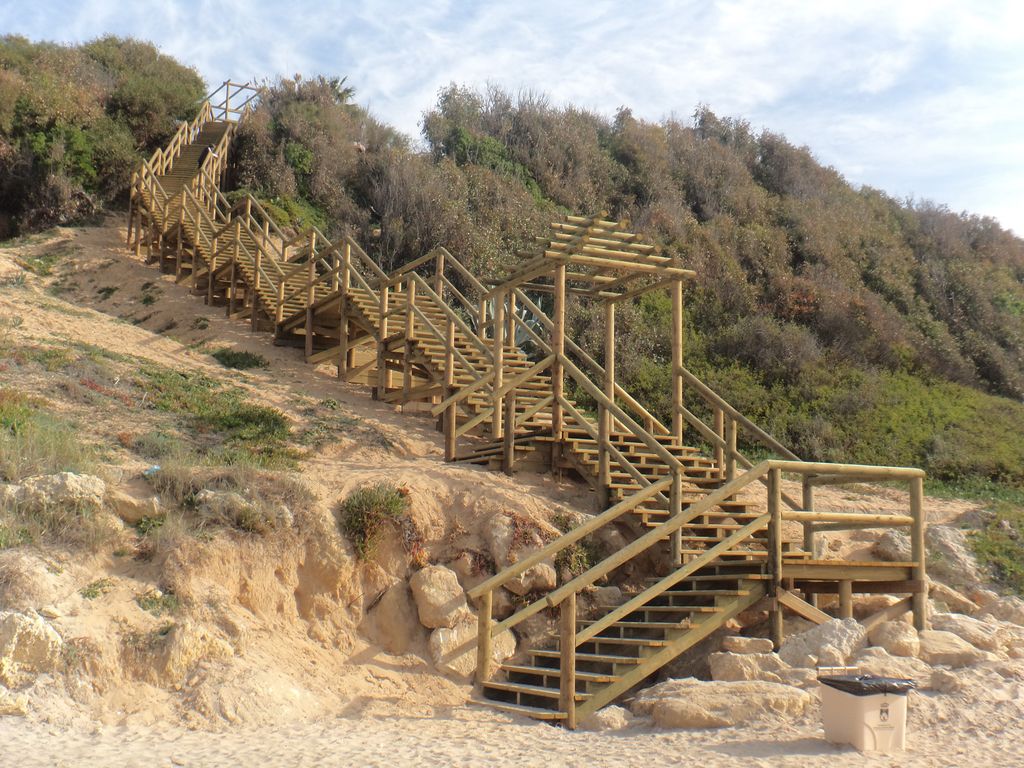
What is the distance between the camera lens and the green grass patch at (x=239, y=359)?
17000 millimetres

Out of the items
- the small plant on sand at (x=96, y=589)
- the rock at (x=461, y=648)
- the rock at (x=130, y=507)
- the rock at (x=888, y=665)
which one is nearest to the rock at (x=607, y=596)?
the rock at (x=461, y=648)

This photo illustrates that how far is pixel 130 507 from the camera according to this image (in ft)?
28.8

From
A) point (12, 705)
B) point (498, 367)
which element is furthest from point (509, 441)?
point (12, 705)

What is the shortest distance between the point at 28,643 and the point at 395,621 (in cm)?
315

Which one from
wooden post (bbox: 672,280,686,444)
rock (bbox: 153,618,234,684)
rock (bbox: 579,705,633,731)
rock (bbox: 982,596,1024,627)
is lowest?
rock (bbox: 579,705,633,731)

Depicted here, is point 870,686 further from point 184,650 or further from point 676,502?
point 184,650

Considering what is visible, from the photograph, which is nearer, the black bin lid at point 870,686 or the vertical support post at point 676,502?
the black bin lid at point 870,686

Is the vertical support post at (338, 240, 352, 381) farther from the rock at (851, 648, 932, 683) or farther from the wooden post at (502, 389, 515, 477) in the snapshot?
the rock at (851, 648, 932, 683)

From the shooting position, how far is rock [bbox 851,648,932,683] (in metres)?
8.19

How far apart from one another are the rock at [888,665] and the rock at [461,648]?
3.08 m

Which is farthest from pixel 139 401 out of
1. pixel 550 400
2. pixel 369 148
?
pixel 369 148

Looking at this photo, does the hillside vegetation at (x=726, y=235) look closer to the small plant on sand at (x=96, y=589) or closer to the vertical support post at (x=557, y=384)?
the vertical support post at (x=557, y=384)

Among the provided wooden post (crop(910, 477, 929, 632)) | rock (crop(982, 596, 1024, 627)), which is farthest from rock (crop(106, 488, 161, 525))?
rock (crop(982, 596, 1024, 627))

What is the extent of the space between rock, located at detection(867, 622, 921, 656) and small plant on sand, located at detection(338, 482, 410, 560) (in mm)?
4468
